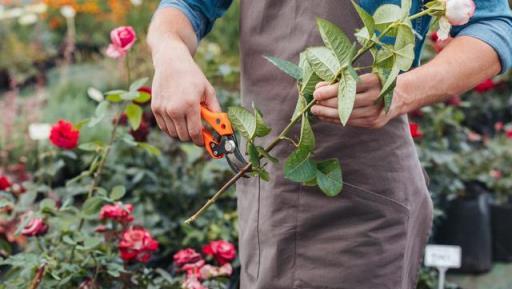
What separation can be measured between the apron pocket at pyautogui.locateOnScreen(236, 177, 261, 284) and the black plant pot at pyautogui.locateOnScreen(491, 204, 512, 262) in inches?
78.4

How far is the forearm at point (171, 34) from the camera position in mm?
1355

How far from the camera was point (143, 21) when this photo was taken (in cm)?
623

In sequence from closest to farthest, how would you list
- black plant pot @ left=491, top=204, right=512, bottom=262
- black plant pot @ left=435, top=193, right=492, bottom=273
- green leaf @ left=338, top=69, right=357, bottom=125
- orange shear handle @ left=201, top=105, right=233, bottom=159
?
green leaf @ left=338, top=69, right=357, bottom=125 → orange shear handle @ left=201, top=105, right=233, bottom=159 → black plant pot @ left=435, top=193, right=492, bottom=273 → black plant pot @ left=491, top=204, right=512, bottom=262

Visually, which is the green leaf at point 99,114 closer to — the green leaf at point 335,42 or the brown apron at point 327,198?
the brown apron at point 327,198

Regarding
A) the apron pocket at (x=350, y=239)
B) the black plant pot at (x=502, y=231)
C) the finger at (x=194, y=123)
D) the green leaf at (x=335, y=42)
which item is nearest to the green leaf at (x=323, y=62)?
the green leaf at (x=335, y=42)

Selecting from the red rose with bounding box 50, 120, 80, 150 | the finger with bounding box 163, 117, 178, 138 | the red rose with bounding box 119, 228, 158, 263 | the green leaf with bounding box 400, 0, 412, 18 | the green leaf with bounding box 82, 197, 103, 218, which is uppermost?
the green leaf with bounding box 400, 0, 412, 18

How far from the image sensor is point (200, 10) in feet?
5.01

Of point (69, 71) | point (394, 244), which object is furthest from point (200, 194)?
point (69, 71)

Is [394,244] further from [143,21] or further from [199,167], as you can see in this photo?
[143,21]

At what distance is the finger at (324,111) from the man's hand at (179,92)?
208 mm

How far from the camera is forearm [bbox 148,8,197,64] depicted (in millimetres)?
1355

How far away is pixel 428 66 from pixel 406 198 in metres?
0.30

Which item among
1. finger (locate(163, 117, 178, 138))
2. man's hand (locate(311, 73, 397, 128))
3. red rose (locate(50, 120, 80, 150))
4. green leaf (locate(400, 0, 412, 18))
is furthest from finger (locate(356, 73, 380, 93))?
red rose (locate(50, 120, 80, 150))

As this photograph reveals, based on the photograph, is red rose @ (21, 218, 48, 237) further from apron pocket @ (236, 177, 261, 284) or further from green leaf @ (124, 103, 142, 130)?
apron pocket @ (236, 177, 261, 284)
